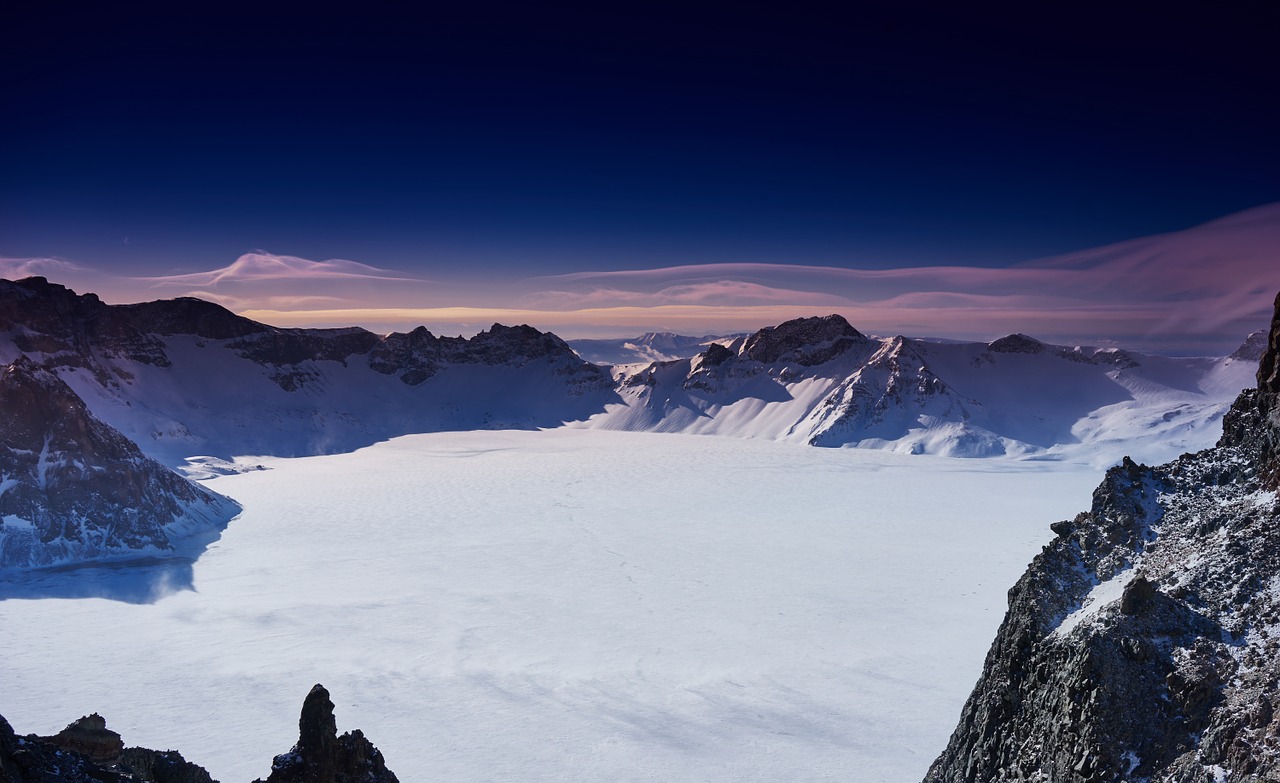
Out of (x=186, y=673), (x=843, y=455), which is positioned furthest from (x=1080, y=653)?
(x=843, y=455)

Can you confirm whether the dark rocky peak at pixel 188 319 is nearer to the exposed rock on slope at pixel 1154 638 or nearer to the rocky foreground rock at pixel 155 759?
the rocky foreground rock at pixel 155 759

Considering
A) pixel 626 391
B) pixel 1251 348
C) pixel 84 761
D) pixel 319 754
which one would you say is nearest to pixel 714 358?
pixel 626 391

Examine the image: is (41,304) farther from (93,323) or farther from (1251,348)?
(1251,348)

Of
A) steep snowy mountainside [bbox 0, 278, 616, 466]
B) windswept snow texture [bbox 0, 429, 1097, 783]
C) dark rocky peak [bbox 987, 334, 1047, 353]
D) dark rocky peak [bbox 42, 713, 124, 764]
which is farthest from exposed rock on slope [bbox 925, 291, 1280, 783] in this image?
dark rocky peak [bbox 987, 334, 1047, 353]

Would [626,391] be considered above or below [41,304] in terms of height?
below

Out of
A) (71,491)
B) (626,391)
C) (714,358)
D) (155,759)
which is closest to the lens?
(155,759)
